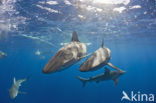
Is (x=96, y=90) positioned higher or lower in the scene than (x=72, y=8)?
lower

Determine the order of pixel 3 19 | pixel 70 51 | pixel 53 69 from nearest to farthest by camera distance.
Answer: pixel 53 69, pixel 70 51, pixel 3 19

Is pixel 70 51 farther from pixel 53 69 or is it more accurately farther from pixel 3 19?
pixel 3 19

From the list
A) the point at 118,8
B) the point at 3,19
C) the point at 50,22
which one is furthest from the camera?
the point at 50,22

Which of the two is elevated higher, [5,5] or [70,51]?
[5,5]

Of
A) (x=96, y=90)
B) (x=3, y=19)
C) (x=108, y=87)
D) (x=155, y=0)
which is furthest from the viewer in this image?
(x=108, y=87)

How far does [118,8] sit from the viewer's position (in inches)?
668

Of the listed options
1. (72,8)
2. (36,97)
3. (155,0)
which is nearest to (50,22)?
(72,8)

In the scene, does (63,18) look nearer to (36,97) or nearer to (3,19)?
(3,19)

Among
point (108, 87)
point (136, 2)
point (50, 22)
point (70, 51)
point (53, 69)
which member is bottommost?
point (108, 87)

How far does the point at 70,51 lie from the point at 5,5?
15.1 m

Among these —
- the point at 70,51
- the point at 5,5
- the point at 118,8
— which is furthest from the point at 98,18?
the point at 70,51

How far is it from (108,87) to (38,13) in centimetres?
3845

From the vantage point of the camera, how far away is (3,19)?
19.9 meters

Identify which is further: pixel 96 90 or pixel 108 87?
pixel 108 87
